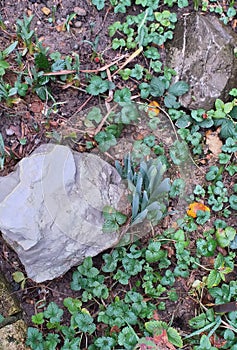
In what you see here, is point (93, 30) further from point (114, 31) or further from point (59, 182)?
point (59, 182)

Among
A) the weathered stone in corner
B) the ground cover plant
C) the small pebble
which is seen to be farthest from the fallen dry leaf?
the weathered stone in corner

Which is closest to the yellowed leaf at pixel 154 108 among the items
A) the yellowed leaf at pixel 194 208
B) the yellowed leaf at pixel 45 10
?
the yellowed leaf at pixel 194 208

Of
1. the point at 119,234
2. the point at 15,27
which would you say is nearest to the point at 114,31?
the point at 15,27

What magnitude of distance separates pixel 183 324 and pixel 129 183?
783 mm

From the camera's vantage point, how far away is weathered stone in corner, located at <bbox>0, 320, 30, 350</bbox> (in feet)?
7.43

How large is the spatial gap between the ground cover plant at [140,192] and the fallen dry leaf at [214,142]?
0.07 ft

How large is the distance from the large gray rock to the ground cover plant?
55 millimetres

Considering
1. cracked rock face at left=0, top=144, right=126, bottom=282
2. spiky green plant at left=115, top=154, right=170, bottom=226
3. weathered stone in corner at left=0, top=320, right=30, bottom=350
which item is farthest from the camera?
spiky green plant at left=115, top=154, right=170, bottom=226

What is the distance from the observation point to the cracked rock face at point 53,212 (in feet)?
7.83

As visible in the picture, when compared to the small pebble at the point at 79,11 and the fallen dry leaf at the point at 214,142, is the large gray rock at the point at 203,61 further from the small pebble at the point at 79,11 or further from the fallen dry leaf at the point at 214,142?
the small pebble at the point at 79,11

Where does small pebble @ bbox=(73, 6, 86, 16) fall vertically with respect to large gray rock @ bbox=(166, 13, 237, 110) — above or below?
above

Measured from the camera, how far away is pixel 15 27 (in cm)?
298

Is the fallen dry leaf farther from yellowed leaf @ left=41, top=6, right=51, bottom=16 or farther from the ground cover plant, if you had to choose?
yellowed leaf @ left=41, top=6, right=51, bottom=16

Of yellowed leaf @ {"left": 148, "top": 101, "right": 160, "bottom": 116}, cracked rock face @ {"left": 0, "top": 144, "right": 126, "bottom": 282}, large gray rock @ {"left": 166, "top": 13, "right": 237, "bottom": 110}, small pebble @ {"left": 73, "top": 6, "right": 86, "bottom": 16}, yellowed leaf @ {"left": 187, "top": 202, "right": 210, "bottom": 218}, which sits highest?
small pebble @ {"left": 73, "top": 6, "right": 86, "bottom": 16}
